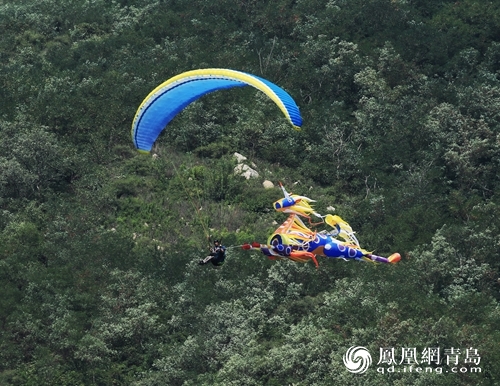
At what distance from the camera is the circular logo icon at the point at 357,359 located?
50875 millimetres

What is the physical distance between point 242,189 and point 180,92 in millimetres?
16606

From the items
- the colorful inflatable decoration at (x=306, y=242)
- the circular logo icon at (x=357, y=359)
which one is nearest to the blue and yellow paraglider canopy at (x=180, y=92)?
the colorful inflatable decoration at (x=306, y=242)

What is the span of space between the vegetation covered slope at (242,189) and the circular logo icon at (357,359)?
309 millimetres

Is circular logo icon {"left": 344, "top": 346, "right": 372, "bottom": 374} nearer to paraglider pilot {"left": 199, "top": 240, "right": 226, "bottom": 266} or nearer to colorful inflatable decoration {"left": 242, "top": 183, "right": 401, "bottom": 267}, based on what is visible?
colorful inflatable decoration {"left": 242, "top": 183, "right": 401, "bottom": 267}

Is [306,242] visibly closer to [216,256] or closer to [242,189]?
[216,256]

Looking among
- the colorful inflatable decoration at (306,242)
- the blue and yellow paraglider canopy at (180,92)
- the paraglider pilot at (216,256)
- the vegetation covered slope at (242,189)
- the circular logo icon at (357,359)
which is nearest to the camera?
the paraglider pilot at (216,256)

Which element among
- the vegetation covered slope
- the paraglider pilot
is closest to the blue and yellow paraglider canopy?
the paraglider pilot

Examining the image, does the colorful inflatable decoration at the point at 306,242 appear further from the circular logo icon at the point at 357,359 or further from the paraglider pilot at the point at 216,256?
the circular logo icon at the point at 357,359

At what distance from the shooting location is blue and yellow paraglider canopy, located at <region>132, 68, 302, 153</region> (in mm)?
47094

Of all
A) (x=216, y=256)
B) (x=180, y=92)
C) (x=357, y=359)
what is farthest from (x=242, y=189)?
(x=216, y=256)

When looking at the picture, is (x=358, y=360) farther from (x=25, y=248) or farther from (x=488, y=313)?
(x=25, y=248)

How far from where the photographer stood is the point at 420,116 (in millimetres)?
69625

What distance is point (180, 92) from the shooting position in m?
48.7

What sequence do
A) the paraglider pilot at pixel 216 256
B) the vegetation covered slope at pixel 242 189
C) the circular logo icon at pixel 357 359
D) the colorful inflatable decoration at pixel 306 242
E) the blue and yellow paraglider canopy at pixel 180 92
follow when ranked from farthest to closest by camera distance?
the vegetation covered slope at pixel 242 189 → the circular logo icon at pixel 357 359 → the blue and yellow paraglider canopy at pixel 180 92 → the colorful inflatable decoration at pixel 306 242 → the paraglider pilot at pixel 216 256
